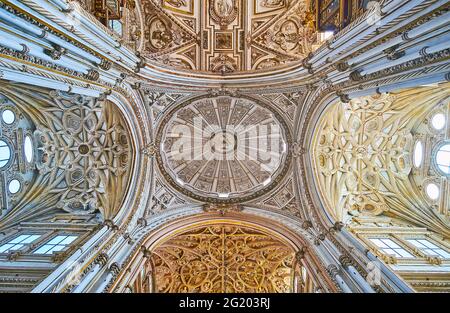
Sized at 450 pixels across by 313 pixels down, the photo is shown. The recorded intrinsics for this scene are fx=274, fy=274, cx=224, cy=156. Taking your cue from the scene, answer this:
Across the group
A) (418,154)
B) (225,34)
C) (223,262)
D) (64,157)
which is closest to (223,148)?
(225,34)

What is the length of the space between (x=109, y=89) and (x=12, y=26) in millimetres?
4997

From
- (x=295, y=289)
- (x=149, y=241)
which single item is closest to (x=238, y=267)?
(x=295, y=289)

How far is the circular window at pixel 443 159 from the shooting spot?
1314 cm

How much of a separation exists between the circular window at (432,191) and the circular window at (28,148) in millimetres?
20616

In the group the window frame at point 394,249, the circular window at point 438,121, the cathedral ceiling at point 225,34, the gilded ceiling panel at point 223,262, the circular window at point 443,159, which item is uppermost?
the cathedral ceiling at point 225,34

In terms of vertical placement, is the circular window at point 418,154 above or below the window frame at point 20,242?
above

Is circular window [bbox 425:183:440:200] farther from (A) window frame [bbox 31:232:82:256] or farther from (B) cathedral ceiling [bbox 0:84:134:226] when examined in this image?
(A) window frame [bbox 31:232:82:256]

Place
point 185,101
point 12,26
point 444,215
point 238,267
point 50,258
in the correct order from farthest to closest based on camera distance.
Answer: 1. point 238,267
2. point 185,101
3. point 444,215
4. point 50,258
5. point 12,26

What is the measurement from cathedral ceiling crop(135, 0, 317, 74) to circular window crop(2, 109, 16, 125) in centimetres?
756

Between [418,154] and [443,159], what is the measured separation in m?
1.15

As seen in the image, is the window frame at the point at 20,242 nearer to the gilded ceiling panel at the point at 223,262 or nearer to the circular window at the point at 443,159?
the gilded ceiling panel at the point at 223,262

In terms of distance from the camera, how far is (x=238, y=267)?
18188mm

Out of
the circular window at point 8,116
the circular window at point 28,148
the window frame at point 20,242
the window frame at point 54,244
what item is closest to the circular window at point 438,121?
the window frame at point 54,244

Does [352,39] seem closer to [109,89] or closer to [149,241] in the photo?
[109,89]
